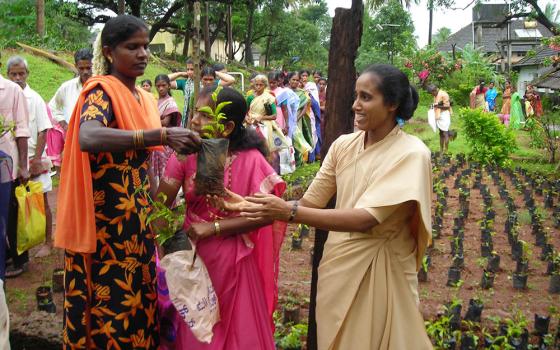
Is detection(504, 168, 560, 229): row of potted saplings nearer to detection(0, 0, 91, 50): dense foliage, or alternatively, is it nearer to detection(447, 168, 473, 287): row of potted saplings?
detection(447, 168, 473, 287): row of potted saplings

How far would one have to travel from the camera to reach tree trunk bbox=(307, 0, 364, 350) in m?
2.85

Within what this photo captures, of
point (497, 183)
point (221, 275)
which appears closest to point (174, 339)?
point (221, 275)

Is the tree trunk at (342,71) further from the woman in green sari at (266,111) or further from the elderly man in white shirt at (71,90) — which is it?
the woman in green sari at (266,111)

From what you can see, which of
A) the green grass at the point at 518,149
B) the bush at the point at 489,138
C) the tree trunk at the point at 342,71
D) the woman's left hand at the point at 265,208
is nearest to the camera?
the woman's left hand at the point at 265,208

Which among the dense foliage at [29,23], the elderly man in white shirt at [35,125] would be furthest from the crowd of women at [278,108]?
the dense foliage at [29,23]

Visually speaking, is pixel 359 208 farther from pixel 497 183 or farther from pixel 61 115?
pixel 497 183

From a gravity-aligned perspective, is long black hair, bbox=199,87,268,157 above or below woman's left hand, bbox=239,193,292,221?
above

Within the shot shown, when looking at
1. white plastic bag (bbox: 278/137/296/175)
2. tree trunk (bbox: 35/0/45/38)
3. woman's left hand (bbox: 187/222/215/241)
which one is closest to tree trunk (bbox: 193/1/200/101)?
woman's left hand (bbox: 187/222/215/241)

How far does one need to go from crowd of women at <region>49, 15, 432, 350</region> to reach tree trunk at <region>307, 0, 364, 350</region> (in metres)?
0.33

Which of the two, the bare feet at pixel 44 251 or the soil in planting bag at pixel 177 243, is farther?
the bare feet at pixel 44 251

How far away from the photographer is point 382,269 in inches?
92.8

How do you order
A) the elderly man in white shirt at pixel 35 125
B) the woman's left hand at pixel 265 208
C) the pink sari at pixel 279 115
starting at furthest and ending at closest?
the pink sari at pixel 279 115 → the elderly man in white shirt at pixel 35 125 → the woman's left hand at pixel 265 208

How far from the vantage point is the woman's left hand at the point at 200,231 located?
2.46 m

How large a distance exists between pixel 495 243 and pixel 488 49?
122 feet
